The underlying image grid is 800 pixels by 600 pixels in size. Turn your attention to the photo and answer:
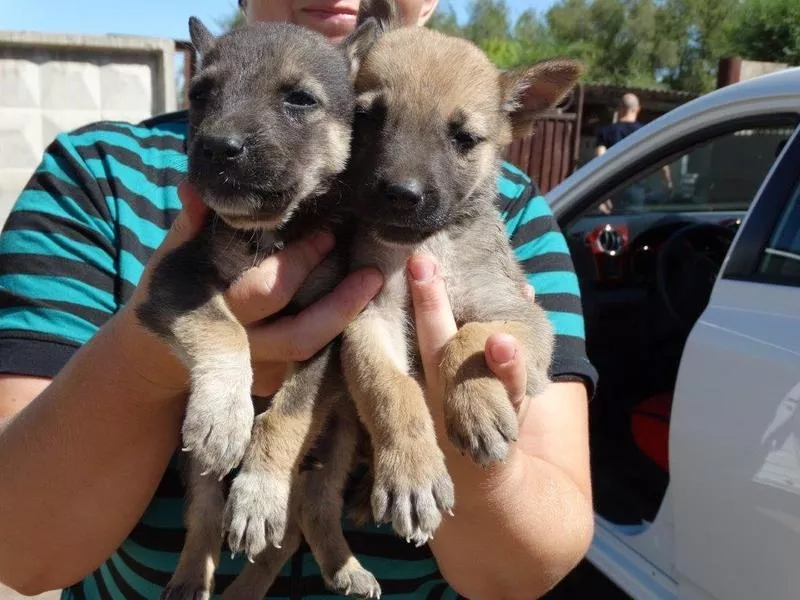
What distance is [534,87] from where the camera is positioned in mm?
2889

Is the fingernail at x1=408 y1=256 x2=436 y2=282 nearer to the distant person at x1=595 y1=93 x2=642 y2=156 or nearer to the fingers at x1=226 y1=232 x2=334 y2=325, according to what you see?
the fingers at x1=226 y1=232 x2=334 y2=325

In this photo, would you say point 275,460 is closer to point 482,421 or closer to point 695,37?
point 482,421

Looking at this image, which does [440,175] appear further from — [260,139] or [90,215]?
[90,215]

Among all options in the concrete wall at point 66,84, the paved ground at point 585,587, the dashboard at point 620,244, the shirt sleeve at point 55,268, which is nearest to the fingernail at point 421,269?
the shirt sleeve at point 55,268

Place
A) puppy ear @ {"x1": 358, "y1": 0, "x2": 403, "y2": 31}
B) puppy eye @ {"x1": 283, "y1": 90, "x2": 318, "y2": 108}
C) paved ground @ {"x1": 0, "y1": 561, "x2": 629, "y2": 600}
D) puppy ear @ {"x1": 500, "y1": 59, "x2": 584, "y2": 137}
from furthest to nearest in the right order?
1. paved ground @ {"x1": 0, "y1": 561, "x2": 629, "y2": 600}
2. puppy ear @ {"x1": 500, "y1": 59, "x2": 584, "y2": 137}
3. puppy ear @ {"x1": 358, "y1": 0, "x2": 403, "y2": 31}
4. puppy eye @ {"x1": 283, "y1": 90, "x2": 318, "y2": 108}

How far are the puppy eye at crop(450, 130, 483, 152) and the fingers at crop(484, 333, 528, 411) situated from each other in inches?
32.5

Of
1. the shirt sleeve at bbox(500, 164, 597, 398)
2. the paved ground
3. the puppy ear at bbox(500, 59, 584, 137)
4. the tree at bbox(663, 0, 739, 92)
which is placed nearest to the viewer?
the shirt sleeve at bbox(500, 164, 597, 398)

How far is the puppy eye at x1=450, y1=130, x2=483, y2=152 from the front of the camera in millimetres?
2553

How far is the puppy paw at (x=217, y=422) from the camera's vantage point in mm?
1901

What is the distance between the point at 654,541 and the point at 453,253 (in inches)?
59.3

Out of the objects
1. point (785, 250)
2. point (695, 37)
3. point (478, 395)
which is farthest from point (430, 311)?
point (695, 37)

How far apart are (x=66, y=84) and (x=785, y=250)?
335 inches

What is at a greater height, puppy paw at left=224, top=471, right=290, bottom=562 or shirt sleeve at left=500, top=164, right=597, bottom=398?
shirt sleeve at left=500, top=164, right=597, bottom=398

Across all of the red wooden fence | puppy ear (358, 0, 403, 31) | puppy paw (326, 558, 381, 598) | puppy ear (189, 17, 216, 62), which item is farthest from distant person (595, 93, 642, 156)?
puppy paw (326, 558, 381, 598)
